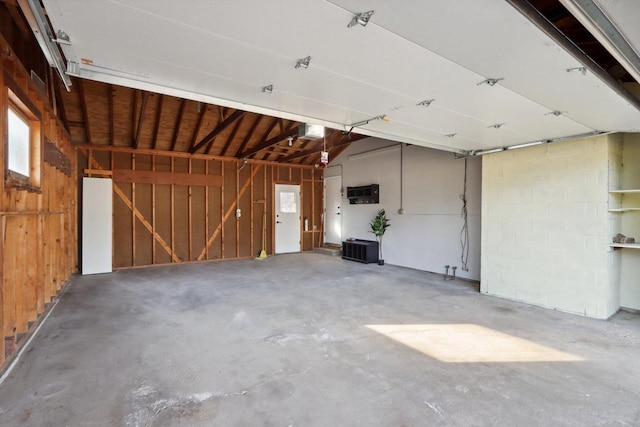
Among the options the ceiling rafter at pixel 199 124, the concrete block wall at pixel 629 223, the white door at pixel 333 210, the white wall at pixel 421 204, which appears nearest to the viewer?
the concrete block wall at pixel 629 223

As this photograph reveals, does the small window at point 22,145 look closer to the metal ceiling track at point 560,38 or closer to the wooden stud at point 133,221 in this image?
the wooden stud at point 133,221

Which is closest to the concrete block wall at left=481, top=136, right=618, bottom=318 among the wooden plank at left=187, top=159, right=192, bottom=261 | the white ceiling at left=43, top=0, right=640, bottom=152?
the white ceiling at left=43, top=0, right=640, bottom=152

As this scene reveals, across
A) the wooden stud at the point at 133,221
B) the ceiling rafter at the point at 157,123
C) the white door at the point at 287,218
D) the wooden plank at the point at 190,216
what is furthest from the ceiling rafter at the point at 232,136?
the wooden stud at the point at 133,221

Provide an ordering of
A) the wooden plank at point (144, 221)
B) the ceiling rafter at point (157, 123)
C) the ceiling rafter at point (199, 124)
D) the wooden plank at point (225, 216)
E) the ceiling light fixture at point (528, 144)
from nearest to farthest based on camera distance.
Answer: the ceiling light fixture at point (528, 144), the ceiling rafter at point (157, 123), the ceiling rafter at point (199, 124), the wooden plank at point (144, 221), the wooden plank at point (225, 216)

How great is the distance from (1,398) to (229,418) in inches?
66.3

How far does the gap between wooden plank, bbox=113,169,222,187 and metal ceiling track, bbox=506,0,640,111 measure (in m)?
7.61

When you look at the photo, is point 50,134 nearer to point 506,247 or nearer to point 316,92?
point 316,92

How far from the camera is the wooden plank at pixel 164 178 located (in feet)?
23.0

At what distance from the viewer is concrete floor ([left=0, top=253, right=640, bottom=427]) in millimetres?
2025

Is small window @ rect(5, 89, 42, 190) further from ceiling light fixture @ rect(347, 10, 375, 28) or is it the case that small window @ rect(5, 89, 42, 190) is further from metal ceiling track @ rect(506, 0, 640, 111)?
metal ceiling track @ rect(506, 0, 640, 111)

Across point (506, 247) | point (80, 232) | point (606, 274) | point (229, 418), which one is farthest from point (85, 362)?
point (606, 274)

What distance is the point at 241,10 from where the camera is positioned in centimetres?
158

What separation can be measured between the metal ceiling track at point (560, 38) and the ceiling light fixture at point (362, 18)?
641 millimetres

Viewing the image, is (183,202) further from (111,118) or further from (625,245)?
(625,245)
